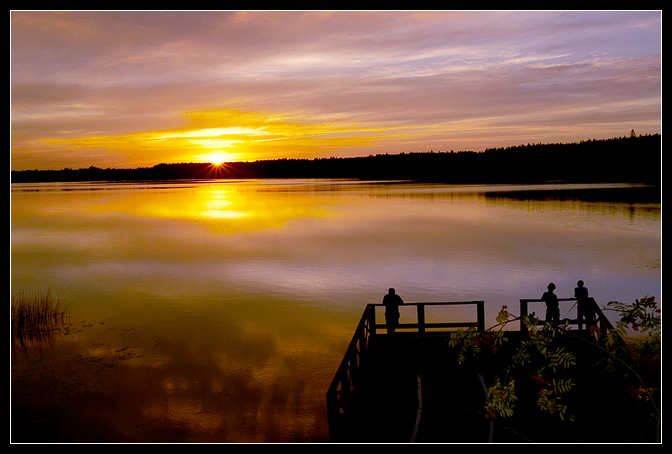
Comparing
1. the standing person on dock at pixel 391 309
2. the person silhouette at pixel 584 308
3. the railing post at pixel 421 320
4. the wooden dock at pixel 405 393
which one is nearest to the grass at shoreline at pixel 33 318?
the standing person on dock at pixel 391 309

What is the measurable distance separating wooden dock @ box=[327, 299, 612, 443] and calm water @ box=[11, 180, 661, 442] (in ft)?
9.31

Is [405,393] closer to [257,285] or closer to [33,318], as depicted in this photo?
[33,318]

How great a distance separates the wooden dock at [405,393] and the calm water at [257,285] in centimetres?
284

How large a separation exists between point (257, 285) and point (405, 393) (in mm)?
24602

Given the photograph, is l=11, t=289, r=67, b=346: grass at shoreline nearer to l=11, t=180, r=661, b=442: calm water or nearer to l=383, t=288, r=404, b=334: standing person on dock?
l=11, t=180, r=661, b=442: calm water

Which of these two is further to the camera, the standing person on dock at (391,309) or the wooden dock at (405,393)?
the standing person on dock at (391,309)

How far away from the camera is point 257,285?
36.8 meters

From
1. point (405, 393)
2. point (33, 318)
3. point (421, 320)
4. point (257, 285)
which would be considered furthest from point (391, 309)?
point (257, 285)

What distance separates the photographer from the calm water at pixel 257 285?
17.5 meters

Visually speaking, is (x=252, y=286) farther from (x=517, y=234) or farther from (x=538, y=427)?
(x=517, y=234)

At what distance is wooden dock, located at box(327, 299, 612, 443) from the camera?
37.2ft

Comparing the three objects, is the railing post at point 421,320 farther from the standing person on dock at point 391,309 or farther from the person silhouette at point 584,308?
the person silhouette at point 584,308
